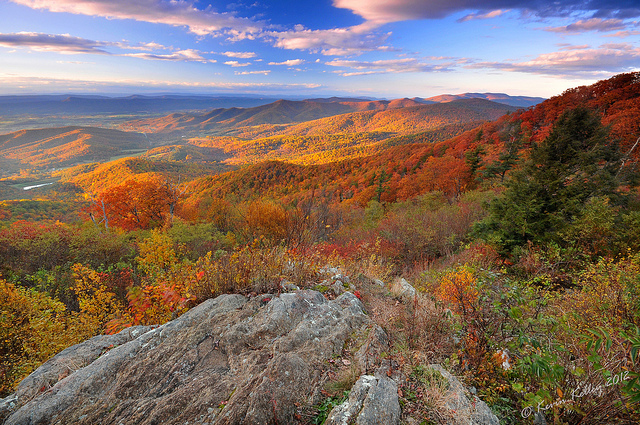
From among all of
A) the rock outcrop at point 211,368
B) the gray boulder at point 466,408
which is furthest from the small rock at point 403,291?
the gray boulder at point 466,408

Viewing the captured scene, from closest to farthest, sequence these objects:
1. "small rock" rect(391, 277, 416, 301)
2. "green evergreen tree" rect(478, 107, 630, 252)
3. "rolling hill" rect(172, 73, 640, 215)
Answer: "small rock" rect(391, 277, 416, 301) < "green evergreen tree" rect(478, 107, 630, 252) < "rolling hill" rect(172, 73, 640, 215)

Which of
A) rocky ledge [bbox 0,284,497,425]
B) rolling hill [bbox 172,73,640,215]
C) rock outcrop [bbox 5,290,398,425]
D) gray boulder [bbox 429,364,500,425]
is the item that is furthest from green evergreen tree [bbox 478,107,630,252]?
rocky ledge [bbox 0,284,497,425]

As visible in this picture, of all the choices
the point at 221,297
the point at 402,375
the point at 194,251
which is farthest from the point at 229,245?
the point at 402,375

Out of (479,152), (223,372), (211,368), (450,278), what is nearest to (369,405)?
(223,372)

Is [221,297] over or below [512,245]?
over

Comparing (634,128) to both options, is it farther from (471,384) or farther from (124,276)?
(124,276)

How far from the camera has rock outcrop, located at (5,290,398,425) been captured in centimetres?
270

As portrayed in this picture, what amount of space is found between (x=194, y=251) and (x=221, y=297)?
1137cm

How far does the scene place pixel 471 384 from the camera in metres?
2.97

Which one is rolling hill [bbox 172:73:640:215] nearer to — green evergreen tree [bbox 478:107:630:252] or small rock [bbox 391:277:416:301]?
green evergreen tree [bbox 478:107:630:252]

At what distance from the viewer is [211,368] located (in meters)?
3.31

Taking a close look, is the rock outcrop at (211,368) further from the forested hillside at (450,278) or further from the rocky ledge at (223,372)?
the forested hillside at (450,278)

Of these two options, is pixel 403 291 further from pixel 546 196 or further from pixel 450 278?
pixel 546 196

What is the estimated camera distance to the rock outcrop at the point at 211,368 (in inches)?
106
